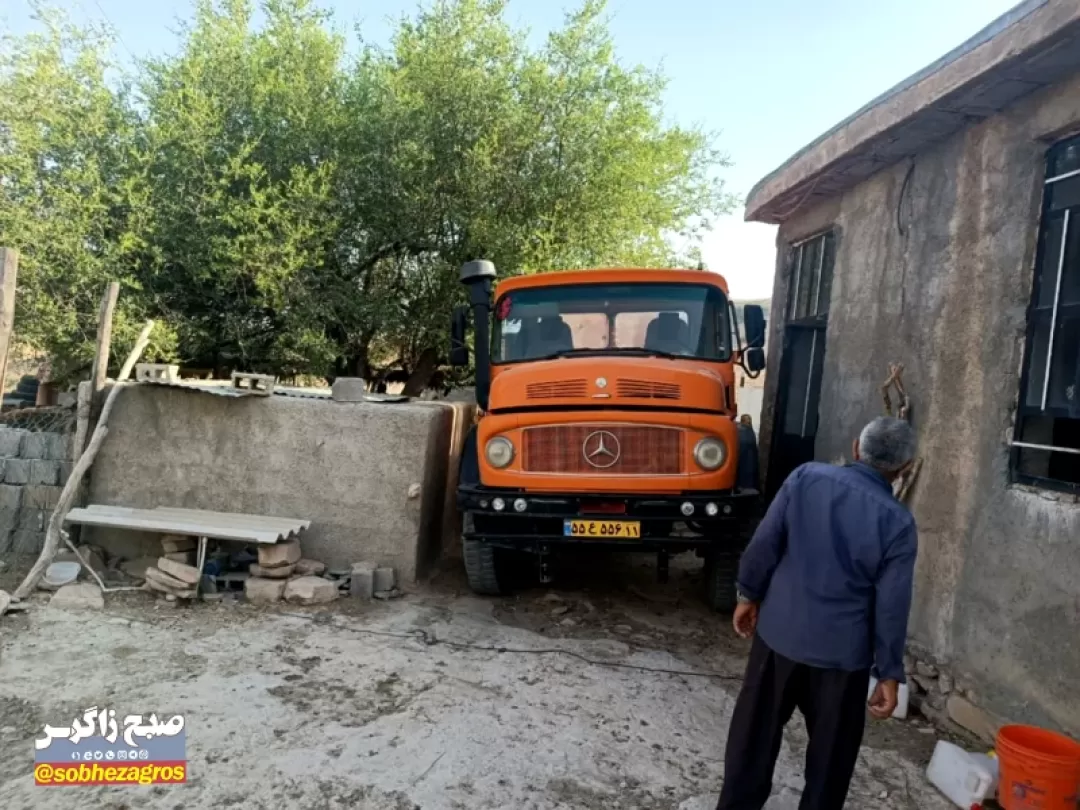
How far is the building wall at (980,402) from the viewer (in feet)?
10.2

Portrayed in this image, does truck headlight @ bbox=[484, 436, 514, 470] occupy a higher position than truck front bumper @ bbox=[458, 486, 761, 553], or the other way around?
truck headlight @ bbox=[484, 436, 514, 470]

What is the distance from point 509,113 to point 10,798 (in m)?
9.62

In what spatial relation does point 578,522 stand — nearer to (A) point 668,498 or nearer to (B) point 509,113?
(A) point 668,498

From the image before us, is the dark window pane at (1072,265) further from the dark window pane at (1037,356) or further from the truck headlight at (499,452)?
the truck headlight at (499,452)

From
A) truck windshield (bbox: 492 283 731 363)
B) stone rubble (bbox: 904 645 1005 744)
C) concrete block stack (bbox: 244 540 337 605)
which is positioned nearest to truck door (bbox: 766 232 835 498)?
truck windshield (bbox: 492 283 731 363)

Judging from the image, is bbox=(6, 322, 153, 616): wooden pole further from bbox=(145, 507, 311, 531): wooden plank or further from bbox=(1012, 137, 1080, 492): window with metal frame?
bbox=(1012, 137, 1080, 492): window with metal frame

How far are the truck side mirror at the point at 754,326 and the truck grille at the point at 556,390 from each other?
1.65m

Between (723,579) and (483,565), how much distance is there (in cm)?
175

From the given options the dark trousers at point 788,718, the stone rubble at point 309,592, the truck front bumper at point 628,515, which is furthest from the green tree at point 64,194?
the dark trousers at point 788,718

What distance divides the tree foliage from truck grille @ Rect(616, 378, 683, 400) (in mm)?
5892

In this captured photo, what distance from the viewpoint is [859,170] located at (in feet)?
16.4

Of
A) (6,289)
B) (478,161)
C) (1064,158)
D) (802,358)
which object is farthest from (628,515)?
(478,161)

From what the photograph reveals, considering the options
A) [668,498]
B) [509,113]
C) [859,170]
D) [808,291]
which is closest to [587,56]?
[509,113]

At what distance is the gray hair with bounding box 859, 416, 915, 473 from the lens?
8.36ft
